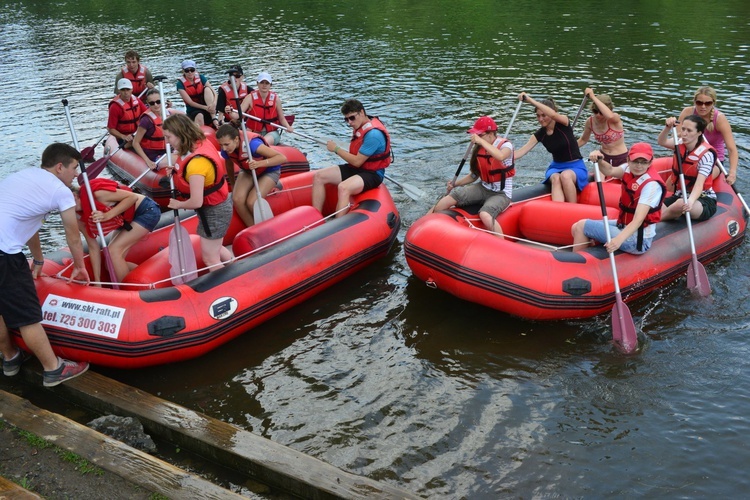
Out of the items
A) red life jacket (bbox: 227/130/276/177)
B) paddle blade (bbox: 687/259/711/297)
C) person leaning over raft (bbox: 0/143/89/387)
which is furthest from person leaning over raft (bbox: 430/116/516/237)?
person leaning over raft (bbox: 0/143/89/387)

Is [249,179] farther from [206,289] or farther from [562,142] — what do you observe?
[562,142]

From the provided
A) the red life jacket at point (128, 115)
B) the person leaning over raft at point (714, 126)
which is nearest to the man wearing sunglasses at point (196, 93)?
the red life jacket at point (128, 115)

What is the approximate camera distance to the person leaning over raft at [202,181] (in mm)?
5805

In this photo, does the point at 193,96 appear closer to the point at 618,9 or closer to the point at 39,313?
the point at 39,313

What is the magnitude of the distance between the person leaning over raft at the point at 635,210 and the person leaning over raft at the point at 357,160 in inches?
86.4

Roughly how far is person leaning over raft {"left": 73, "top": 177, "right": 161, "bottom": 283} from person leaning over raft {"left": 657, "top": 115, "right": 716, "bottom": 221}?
481cm

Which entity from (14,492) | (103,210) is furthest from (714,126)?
(14,492)

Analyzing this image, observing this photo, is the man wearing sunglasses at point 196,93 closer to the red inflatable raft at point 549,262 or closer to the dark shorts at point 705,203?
the red inflatable raft at point 549,262

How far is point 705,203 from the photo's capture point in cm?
697

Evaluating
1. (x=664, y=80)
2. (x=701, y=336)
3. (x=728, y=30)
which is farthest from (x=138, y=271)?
(x=728, y=30)

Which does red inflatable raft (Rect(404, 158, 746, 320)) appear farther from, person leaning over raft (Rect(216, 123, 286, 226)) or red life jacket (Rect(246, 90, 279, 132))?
red life jacket (Rect(246, 90, 279, 132))

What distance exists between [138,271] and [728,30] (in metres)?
16.0

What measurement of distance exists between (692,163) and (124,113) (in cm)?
727

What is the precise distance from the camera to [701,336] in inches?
237
